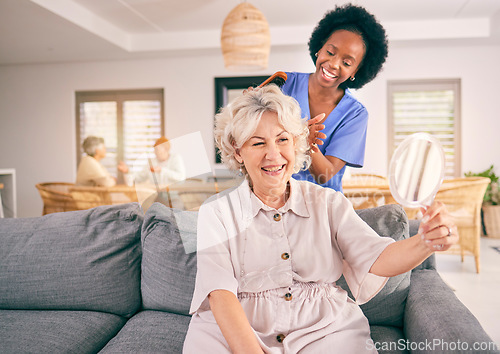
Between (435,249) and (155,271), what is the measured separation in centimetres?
113

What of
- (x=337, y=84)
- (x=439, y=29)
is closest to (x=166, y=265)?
(x=337, y=84)

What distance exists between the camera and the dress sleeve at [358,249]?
1.17 meters

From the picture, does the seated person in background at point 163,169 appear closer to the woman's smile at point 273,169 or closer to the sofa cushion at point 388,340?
the woman's smile at point 273,169

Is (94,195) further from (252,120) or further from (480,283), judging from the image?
(480,283)

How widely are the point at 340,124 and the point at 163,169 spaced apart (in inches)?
27.5

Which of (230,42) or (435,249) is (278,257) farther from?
(230,42)

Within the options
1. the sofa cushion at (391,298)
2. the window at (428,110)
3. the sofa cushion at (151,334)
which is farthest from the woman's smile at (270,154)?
the window at (428,110)

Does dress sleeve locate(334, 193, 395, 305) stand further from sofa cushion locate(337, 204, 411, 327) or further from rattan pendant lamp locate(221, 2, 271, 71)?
rattan pendant lamp locate(221, 2, 271, 71)

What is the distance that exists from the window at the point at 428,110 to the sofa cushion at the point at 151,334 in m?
4.66

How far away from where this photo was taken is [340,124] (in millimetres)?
1488

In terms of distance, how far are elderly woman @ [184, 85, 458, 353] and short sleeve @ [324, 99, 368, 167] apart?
0.25m

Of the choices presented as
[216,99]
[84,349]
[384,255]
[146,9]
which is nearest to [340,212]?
[384,255]

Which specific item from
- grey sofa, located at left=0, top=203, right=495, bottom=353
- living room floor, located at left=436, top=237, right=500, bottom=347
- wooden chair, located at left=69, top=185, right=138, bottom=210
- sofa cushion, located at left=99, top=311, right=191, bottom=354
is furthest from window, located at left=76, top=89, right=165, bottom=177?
sofa cushion, located at left=99, top=311, right=191, bottom=354

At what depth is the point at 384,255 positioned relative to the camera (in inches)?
44.5
